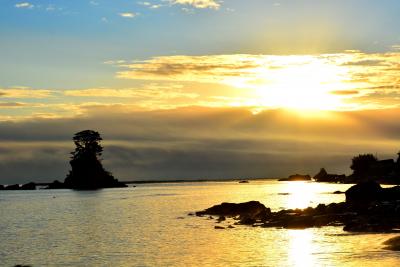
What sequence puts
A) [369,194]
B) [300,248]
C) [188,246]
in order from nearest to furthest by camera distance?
1. [300,248]
2. [188,246]
3. [369,194]

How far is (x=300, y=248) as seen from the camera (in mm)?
57375

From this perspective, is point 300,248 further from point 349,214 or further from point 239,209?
point 239,209

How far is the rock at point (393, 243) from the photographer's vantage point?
169 ft

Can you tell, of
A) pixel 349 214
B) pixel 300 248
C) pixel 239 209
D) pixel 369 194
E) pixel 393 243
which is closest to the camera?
pixel 393 243

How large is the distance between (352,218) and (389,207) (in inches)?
200

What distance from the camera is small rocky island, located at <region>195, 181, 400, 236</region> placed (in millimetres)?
67438

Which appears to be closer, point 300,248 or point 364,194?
point 300,248

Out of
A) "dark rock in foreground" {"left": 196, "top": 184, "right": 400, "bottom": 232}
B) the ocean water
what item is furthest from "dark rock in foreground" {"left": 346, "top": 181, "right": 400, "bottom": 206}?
the ocean water

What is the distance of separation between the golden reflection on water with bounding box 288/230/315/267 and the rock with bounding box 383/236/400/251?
7162 mm

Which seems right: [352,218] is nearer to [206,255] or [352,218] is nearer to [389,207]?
[389,207]

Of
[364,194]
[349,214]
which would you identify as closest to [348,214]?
[349,214]

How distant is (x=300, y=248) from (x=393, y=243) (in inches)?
366

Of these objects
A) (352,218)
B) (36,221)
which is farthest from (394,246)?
(36,221)

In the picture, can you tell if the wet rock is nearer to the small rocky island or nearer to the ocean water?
the small rocky island
